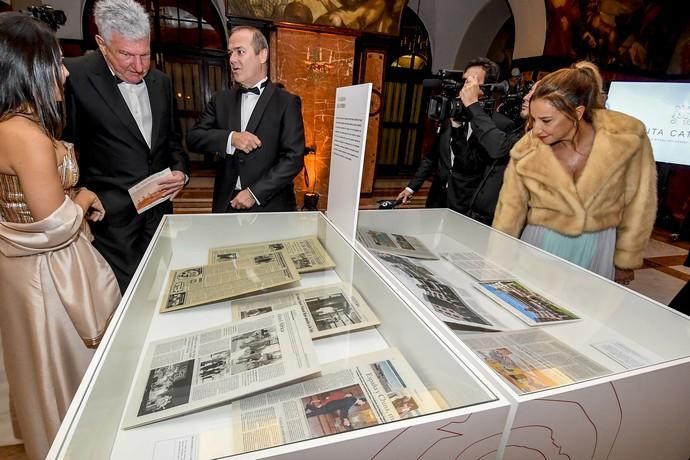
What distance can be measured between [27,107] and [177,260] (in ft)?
2.27

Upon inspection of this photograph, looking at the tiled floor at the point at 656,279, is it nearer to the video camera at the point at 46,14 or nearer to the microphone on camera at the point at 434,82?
the video camera at the point at 46,14

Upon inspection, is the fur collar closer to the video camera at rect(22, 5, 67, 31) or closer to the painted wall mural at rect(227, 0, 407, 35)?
the video camera at rect(22, 5, 67, 31)

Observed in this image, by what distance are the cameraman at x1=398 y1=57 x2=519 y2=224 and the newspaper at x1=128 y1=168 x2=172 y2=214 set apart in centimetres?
151

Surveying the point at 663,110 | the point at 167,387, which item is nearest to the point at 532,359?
the point at 167,387

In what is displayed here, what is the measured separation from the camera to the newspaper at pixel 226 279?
1.23 m

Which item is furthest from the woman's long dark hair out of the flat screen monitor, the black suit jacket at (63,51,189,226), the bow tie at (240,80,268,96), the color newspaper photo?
the flat screen monitor

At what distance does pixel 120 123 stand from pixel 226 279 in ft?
3.48

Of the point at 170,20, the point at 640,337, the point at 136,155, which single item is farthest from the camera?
the point at 170,20

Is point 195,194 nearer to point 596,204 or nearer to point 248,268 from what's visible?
point 248,268

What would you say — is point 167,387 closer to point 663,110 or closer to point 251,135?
point 251,135

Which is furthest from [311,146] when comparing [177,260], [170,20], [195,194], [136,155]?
[177,260]

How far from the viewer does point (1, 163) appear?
1.12 m

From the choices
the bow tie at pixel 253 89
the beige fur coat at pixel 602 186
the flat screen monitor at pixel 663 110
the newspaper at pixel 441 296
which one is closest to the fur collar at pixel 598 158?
the beige fur coat at pixel 602 186

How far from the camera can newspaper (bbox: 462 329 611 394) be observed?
82 centimetres
